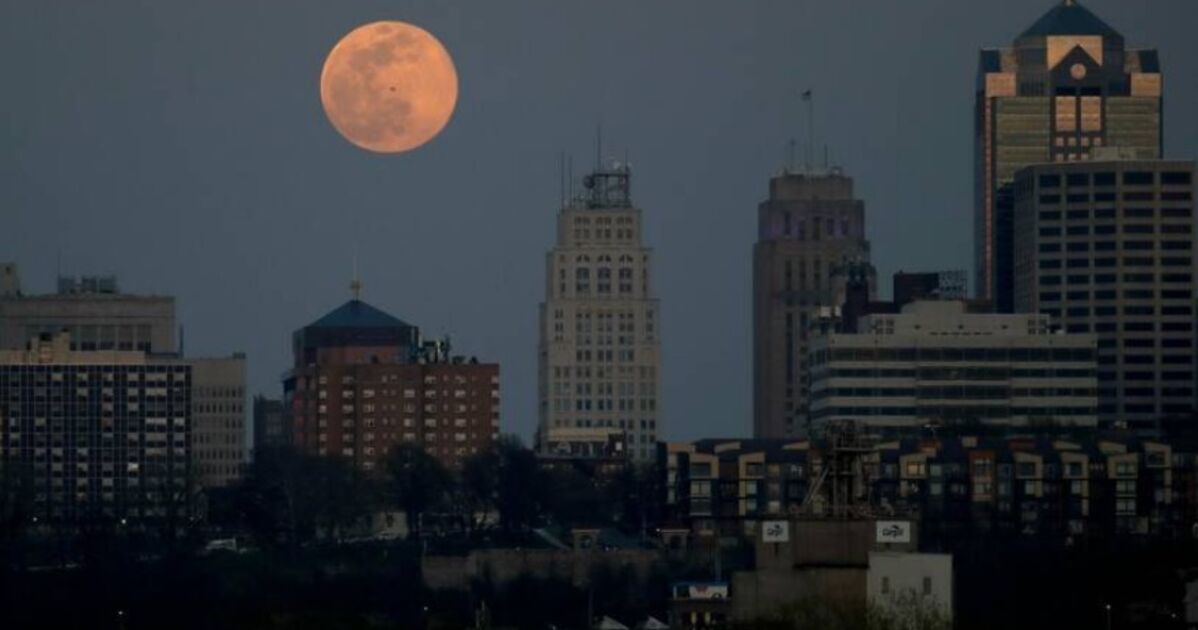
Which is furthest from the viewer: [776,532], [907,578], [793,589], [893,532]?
[776,532]

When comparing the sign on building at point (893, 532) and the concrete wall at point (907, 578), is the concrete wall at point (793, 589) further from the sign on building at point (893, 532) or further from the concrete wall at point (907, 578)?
the sign on building at point (893, 532)

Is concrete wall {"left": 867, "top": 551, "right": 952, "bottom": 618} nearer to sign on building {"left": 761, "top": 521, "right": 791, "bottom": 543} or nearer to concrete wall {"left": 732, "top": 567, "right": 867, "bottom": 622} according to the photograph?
concrete wall {"left": 732, "top": 567, "right": 867, "bottom": 622}

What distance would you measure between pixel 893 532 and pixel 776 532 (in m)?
3.58

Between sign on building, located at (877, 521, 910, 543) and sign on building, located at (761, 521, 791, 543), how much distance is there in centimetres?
282

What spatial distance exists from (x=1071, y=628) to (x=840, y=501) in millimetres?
14725

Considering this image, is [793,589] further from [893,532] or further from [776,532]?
[893,532]

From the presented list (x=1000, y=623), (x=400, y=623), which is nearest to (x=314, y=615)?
(x=400, y=623)

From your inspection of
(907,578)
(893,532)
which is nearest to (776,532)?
(893,532)

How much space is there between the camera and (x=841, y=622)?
14212 centimetres

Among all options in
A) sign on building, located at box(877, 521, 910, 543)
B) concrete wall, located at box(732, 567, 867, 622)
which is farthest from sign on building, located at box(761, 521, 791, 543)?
sign on building, located at box(877, 521, 910, 543)

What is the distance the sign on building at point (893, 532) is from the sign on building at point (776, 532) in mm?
2815

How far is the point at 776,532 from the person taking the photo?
6260 inches

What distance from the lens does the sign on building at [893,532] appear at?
157m

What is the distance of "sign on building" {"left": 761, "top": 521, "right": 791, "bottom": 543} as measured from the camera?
6193 inches
